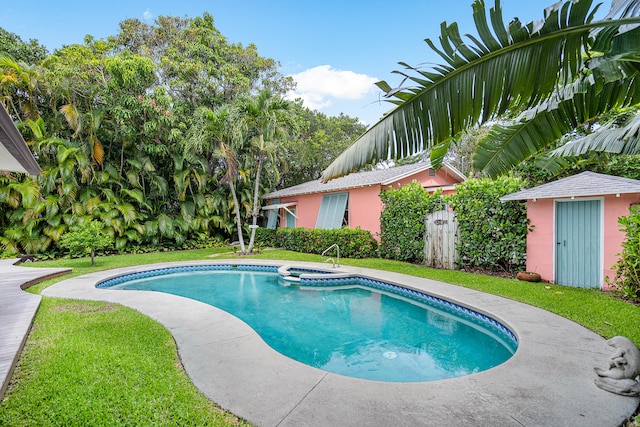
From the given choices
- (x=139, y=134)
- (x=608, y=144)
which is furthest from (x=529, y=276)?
(x=139, y=134)

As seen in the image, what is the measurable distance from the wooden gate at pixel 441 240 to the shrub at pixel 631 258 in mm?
4246

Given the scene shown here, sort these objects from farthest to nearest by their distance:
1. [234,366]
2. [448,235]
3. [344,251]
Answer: [344,251] < [448,235] < [234,366]

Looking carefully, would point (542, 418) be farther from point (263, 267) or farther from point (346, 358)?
point (263, 267)

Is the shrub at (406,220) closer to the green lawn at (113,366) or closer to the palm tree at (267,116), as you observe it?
the green lawn at (113,366)

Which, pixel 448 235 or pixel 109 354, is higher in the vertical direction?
pixel 448 235

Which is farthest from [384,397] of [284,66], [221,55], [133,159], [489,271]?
[284,66]

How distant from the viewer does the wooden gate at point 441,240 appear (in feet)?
34.4

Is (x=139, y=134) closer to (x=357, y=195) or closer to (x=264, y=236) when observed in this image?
(x=264, y=236)

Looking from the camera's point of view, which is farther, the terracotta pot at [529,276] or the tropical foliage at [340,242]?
the tropical foliage at [340,242]

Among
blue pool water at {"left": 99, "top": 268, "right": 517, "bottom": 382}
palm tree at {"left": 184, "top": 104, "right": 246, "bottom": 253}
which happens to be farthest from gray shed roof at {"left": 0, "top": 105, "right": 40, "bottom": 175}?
palm tree at {"left": 184, "top": 104, "right": 246, "bottom": 253}

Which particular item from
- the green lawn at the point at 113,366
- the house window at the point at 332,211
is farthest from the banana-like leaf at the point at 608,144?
the house window at the point at 332,211

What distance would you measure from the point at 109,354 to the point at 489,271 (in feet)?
32.7

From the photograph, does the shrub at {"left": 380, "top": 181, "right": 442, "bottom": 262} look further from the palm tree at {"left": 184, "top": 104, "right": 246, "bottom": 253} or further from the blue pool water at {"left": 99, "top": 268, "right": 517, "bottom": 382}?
the palm tree at {"left": 184, "top": 104, "right": 246, "bottom": 253}

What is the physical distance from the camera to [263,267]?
12.2 m
